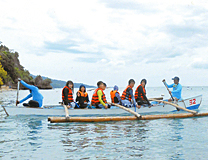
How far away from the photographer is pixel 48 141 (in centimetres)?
799

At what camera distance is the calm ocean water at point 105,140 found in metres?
6.64

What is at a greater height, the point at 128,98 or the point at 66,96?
the point at 66,96

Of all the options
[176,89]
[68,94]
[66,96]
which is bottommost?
[66,96]

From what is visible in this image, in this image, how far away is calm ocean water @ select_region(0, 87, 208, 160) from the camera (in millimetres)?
6645

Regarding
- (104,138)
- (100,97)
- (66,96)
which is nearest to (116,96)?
(100,97)

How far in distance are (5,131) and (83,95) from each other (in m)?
5.08

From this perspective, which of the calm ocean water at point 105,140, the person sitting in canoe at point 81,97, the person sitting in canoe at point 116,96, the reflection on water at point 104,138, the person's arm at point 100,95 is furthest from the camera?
the person sitting in canoe at point 116,96

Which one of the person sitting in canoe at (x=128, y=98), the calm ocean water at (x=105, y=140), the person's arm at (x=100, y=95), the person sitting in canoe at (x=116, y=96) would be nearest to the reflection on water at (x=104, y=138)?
the calm ocean water at (x=105, y=140)

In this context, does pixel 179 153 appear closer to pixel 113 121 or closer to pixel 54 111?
pixel 113 121

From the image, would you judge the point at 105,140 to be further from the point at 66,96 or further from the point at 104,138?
the point at 66,96

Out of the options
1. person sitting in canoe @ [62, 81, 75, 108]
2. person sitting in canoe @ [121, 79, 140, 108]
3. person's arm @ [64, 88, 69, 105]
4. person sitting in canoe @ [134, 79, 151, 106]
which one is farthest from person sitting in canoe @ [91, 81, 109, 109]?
person sitting in canoe @ [134, 79, 151, 106]

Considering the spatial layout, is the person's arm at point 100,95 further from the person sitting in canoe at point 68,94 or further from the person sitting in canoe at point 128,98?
the person sitting in canoe at point 68,94

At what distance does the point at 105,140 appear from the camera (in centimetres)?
808

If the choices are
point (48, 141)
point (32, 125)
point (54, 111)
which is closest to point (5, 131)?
point (32, 125)
